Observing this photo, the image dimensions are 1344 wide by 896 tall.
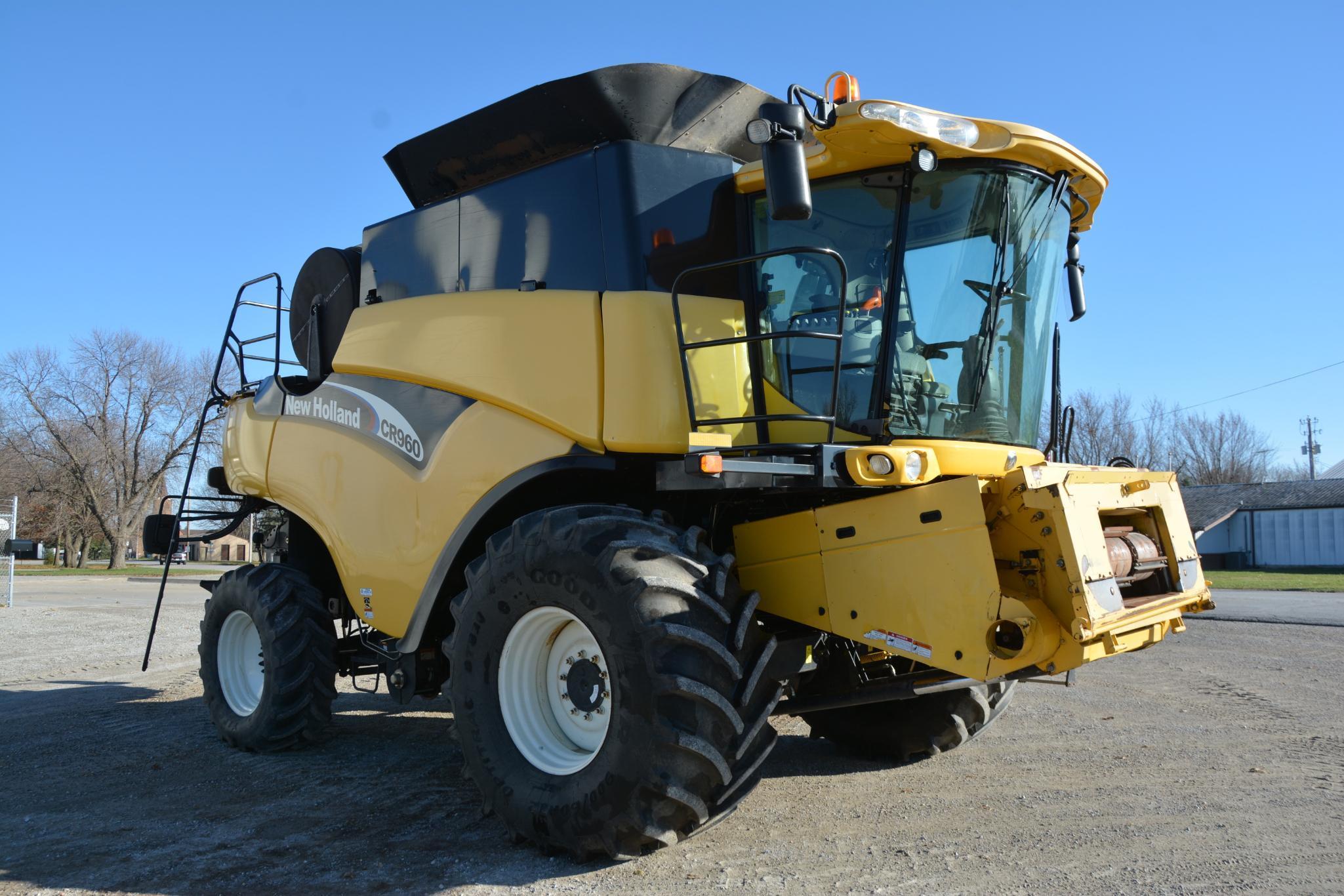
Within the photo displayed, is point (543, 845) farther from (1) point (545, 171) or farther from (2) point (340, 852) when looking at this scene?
(1) point (545, 171)

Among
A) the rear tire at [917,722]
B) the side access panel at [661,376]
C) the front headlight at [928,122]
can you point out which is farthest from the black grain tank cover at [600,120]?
the rear tire at [917,722]

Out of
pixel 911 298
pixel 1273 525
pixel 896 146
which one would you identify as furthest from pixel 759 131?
pixel 1273 525

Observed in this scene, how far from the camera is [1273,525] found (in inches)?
1688

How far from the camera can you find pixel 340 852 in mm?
4172

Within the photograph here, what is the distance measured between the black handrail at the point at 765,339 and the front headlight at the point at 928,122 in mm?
604

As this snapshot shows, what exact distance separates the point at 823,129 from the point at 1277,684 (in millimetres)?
6953

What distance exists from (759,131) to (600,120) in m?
1.23

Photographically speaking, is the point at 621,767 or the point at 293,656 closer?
the point at 621,767

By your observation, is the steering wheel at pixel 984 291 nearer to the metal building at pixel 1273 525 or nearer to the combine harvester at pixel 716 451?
the combine harvester at pixel 716 451

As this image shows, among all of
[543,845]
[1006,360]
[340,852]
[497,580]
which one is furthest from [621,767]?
[1006,360]

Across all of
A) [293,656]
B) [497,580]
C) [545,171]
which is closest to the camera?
[497,580]

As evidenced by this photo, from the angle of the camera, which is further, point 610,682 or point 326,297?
point 326,297

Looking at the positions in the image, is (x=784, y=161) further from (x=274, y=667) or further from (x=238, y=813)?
(x=274, y=667)

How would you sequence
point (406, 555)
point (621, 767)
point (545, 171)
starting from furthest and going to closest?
1. point (406, 555)
2. point (545, 171)
3. point (621, 767)
